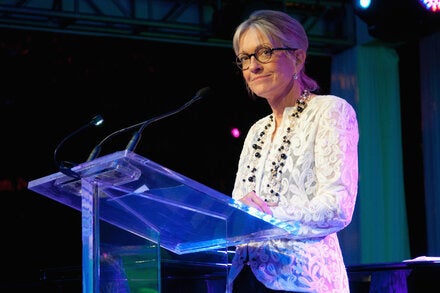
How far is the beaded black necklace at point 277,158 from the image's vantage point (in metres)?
2.39

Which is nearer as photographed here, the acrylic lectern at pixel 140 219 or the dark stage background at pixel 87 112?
the acrylic lectern at pixel 140 219

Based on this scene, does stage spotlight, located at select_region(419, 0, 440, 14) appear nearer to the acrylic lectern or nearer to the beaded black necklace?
the beaded black necklace

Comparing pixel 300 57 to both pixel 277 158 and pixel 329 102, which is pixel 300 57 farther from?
pixel 277 158

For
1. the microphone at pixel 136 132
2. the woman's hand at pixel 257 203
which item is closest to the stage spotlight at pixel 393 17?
the microphone at pixel 136 132

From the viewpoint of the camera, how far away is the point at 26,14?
23.9 ft

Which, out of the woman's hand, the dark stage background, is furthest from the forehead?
the dark stage background

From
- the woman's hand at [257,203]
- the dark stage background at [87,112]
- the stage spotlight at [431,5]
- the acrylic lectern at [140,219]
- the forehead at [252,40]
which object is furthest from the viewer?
the dark stage background at [87,112]

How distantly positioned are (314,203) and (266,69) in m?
0.49

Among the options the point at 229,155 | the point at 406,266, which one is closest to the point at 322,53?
the point at 229,155

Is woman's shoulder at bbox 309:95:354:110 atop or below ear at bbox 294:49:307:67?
below

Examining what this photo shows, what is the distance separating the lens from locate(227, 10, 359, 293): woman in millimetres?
2225

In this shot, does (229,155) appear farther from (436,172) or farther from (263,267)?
(263,267)

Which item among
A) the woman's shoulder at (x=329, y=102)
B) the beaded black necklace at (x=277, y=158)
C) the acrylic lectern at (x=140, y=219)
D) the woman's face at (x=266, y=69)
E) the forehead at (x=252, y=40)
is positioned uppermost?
the forehead at (x=252, y=40)

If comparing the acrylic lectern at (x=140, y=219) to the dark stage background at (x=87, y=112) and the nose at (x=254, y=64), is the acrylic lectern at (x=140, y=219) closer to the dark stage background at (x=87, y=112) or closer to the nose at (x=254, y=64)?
the nose at (x=254, y=64)
